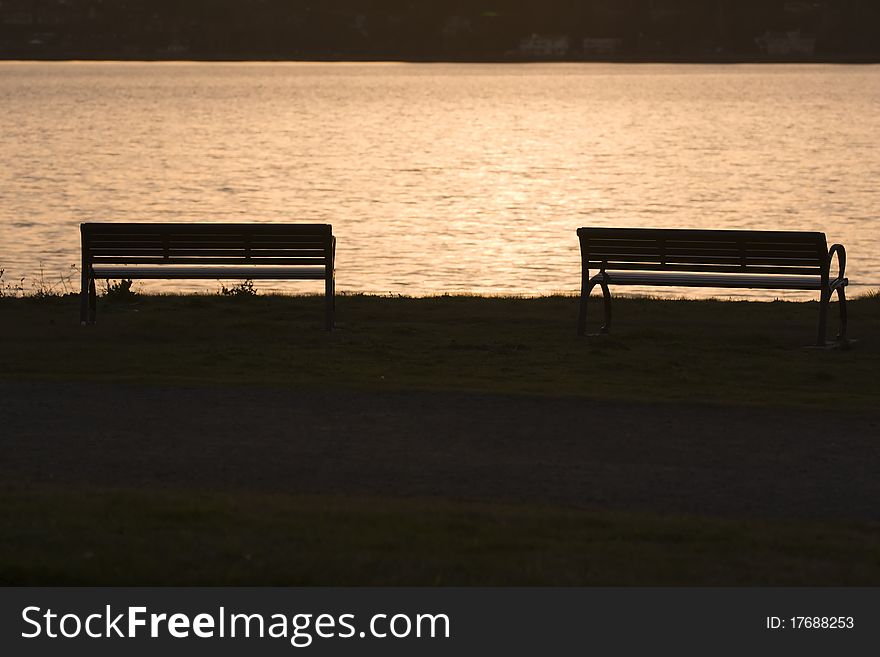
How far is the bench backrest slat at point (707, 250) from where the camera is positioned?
12914 mm

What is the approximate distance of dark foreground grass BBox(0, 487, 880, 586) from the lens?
629 centimetres

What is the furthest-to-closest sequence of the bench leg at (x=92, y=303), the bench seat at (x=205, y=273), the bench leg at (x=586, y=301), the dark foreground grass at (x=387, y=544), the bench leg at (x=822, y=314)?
the bench leg at (x=92, y=303)
the bench seat at (x=205, y=273)
the bench leg at (x=586, y=301)
the bench leg at (x=822, y=314)
the dark foreground grass at (x=387, y=544)

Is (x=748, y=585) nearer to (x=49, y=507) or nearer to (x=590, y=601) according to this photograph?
(x=590, y=601)

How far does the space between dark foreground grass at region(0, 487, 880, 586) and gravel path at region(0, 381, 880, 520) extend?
0.46 m

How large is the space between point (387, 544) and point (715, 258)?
7.09 meters

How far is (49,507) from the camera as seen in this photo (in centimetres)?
723

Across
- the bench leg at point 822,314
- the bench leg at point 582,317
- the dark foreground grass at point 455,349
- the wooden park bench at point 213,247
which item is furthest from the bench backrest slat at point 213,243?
the bench leg at point 822,314

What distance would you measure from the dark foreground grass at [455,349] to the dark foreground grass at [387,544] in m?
3.29

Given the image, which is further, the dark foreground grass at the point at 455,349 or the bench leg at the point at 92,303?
the bench leg at the point at 92,303

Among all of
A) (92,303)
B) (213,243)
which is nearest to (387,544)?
(213,243)

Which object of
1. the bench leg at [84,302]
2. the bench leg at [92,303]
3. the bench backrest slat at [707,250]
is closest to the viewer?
the bench backrest slat at [707,250]

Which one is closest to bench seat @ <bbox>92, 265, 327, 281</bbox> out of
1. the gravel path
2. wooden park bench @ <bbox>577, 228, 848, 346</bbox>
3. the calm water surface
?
wooden park bench @ <bbox>577, 228, 848, 346</bbox>

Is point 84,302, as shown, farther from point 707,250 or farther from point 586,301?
point 707,250

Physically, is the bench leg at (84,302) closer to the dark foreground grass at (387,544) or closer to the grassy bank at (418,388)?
the grassy bank at (418,388)
